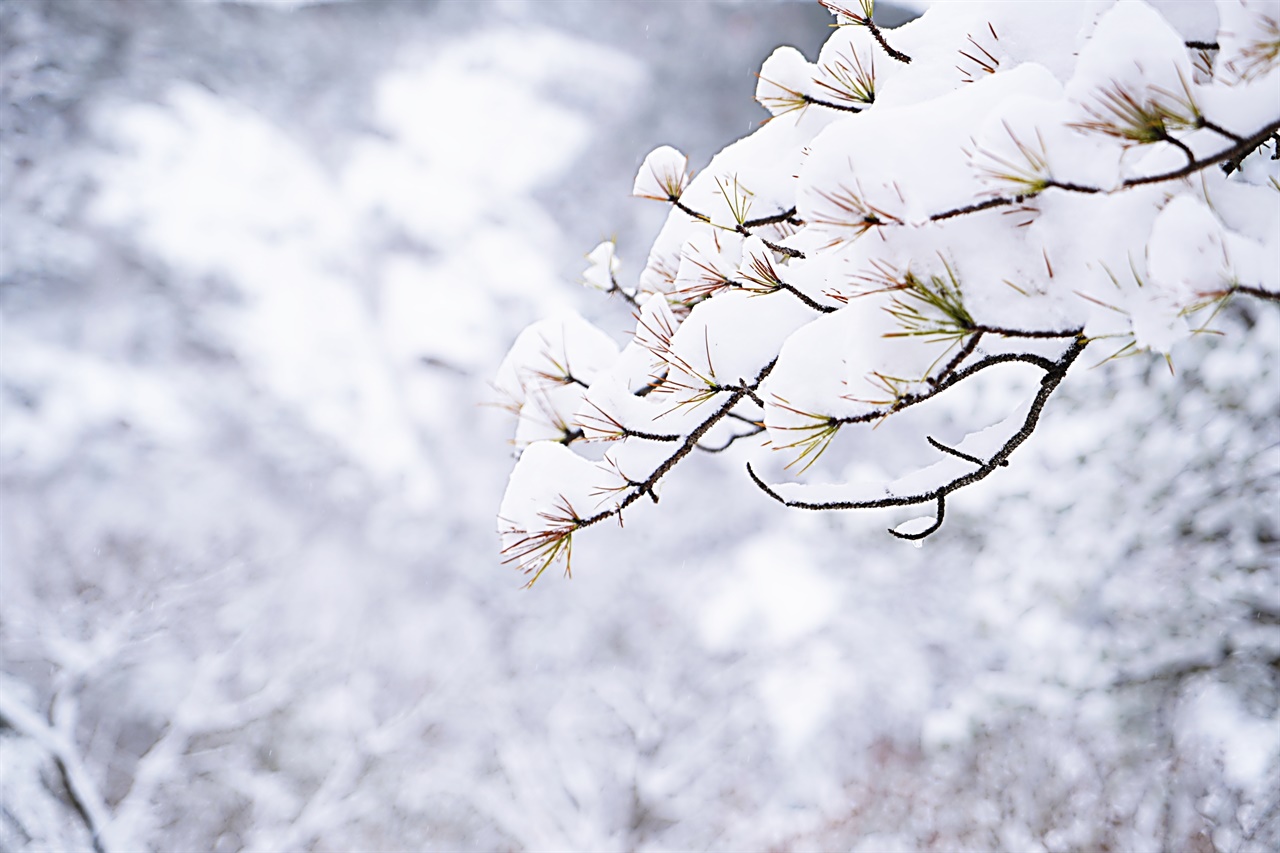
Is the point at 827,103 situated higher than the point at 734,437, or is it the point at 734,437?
the point at 827,103

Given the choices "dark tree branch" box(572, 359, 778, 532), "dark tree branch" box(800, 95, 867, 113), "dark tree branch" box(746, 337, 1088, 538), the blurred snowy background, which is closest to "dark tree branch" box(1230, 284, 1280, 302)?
"dark tree branch" box(746, 337, 1088, 538)

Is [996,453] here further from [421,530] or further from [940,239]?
[421,530]

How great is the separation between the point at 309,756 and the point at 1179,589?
450 centimetres

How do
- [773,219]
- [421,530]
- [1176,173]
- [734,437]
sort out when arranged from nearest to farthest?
[1176,173] → [773,219] → [734,437] → [421,530]

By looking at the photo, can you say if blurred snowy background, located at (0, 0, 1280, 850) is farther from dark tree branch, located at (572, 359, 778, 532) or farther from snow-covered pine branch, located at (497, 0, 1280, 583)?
dark tree branch, located at (572, 359, 778, 532)

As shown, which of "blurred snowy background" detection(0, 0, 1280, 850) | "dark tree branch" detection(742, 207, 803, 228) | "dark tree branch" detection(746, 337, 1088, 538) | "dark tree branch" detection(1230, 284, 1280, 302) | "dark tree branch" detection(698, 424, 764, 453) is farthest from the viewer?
"blurred snowy background" detection(0, 0, 1280, 850)

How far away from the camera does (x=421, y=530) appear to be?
527cm

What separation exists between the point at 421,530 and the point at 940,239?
5.03 metres

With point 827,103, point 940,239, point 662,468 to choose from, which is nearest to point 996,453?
point 940,239

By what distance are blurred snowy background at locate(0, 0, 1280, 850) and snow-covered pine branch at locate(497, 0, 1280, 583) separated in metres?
2.72

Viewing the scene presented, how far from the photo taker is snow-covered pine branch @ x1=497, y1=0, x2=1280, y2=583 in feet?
1.85

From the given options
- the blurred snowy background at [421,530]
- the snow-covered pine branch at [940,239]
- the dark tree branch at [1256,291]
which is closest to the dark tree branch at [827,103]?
the snow-covered pine branch at [940,239]

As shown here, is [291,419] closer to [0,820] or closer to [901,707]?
[0,820]

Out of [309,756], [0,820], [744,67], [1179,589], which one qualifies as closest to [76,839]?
[0,820]
